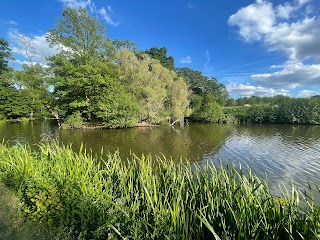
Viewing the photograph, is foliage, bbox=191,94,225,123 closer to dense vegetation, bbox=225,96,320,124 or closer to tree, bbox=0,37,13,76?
dense vegetation, bbox=225,96,320,124

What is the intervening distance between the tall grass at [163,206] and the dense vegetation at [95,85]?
22865 mm

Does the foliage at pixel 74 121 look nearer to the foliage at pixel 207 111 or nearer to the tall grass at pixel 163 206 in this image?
the tall grass at pixel 163 206

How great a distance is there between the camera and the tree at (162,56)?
4822 cm

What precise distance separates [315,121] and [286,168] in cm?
2969

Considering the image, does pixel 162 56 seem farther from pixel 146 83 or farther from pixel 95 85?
pixel 95 85

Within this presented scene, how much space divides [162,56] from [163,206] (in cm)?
4845

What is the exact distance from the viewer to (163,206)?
292 centimetres

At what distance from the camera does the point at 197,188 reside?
3262mm

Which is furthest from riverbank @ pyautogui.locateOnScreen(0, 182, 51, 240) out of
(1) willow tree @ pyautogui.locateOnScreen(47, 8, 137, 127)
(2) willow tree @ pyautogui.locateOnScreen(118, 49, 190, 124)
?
(2) willow tree @ pyautogui.locateOnScreen(118, 49, 190, 124)

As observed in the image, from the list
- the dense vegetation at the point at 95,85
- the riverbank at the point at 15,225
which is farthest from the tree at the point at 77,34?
the riverbank at the point at 15,225

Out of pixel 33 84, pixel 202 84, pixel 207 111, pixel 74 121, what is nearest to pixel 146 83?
pixel 74 121

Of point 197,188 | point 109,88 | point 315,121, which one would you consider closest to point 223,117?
point 315,121

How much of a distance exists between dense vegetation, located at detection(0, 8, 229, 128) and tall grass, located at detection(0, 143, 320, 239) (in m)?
22.9

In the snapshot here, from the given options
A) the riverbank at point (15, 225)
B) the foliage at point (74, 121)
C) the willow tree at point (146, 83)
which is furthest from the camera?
the willow tree at point (146, 83)
